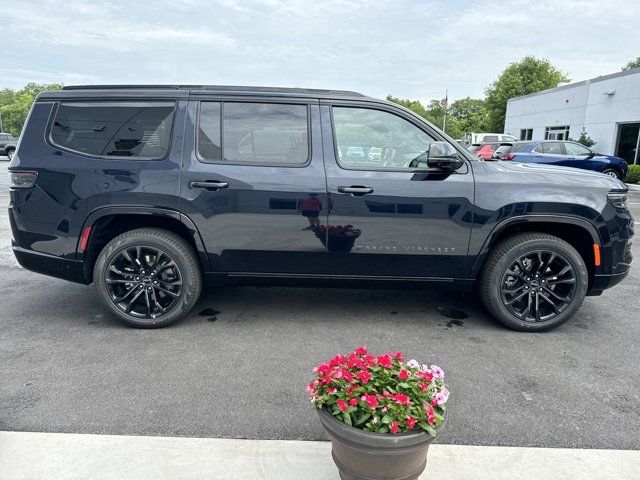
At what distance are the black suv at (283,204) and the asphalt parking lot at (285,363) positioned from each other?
15.0 inches

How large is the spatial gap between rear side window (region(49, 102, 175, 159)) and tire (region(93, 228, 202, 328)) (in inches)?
26.9

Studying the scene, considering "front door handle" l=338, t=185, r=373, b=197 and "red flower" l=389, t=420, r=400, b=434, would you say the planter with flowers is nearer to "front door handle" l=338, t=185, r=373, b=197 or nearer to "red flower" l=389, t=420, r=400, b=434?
"red flower" l=389, t=420, r=400, b=434

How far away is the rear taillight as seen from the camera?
3750 mm

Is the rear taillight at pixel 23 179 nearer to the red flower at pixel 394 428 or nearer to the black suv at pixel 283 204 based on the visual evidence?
the black suv at pixel 283 204

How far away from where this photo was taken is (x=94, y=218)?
3.75 m

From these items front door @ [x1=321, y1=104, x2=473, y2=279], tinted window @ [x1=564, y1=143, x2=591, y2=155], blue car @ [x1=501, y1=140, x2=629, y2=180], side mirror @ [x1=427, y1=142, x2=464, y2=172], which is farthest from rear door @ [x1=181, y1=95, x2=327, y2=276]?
tinted window @ [x1=564, y1=143, x2=591, y2=155]

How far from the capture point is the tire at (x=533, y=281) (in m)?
3.82

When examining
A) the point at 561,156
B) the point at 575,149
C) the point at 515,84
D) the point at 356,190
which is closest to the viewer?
the point at 356,190

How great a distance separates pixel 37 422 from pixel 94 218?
1.66 meters

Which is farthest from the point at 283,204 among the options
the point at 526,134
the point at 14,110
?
the point at 14,110

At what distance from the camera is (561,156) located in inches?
607

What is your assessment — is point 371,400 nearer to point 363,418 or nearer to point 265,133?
point 363,418

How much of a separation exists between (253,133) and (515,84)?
50493 mm

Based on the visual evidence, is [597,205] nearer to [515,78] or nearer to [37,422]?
[37,422]
